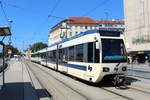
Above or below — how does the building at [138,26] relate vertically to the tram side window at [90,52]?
above

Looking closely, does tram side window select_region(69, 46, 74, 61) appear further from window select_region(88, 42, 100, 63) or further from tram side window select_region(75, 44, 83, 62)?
Answer: window select_region(88, 42, 100, 63)

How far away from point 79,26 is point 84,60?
83318 millimetres

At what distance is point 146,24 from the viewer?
1843 inches

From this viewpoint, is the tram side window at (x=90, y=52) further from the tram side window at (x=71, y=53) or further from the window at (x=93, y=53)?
the tram side window at (x=71, y=53)

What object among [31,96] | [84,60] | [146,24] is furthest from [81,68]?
[146,24]

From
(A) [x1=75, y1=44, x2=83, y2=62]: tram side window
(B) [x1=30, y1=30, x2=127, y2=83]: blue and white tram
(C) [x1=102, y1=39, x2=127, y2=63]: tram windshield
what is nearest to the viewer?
(B) [x1=30, y1=30, x2=127, y2=83]: blue and white tram

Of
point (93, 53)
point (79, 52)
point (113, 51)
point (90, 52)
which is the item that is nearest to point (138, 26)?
point (79, 52)

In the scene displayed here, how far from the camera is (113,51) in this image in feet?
35.8

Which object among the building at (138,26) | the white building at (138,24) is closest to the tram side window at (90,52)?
the building at (138,26)

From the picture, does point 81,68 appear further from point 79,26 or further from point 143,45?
point 79,26

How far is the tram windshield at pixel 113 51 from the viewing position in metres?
10.7

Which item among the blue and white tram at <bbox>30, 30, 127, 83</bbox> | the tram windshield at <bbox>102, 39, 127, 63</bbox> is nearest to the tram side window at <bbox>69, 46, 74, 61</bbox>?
the blue and white tram at <bbox>30, 30, 127, 83</bbox>

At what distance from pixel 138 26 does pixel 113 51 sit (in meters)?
41.0

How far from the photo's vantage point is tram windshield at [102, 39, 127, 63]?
1067 centimetres
